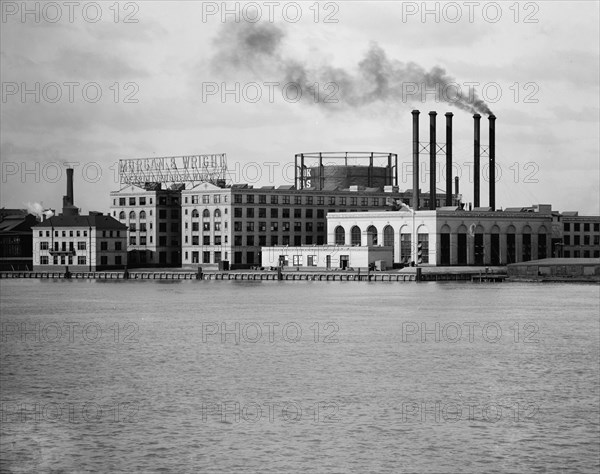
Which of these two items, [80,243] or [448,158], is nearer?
[448,158]

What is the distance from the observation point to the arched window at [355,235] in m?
163

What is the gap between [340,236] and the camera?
166 m

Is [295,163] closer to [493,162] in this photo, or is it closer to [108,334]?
[493,162]

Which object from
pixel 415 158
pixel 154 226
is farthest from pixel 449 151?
pixel 154 226

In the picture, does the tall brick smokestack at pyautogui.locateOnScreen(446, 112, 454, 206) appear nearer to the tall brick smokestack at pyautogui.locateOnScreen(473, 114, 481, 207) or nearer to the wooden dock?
the tall brick smokestack at pyautogui.locateOnScreen(473, 114, 481, 207)

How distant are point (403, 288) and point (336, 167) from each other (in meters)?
64.8

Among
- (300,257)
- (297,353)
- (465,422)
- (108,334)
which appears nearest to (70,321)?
(108,334)

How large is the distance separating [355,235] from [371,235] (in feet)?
10.7

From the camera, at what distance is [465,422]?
149ft

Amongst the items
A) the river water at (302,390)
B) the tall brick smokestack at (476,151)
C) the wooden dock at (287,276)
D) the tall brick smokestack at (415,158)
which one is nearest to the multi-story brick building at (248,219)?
the wooden dock at (287,276)

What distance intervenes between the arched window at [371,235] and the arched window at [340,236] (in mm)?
5304

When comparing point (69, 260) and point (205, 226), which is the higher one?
point (205, 226)

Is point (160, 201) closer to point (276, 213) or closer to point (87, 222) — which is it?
point (87, 222)

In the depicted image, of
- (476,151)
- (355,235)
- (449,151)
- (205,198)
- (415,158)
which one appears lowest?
(355,235)
